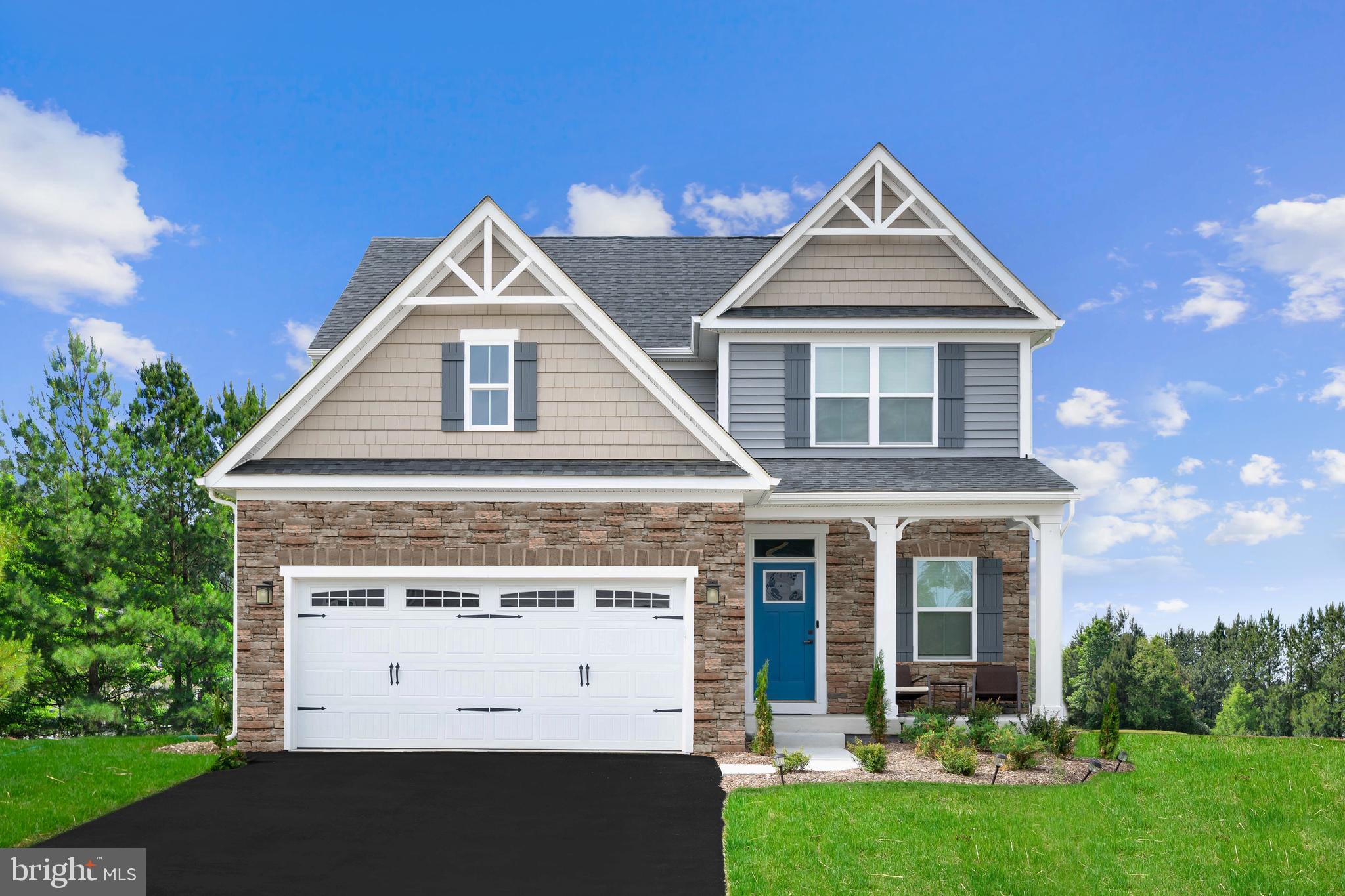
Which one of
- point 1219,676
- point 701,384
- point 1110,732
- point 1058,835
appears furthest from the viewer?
point 1219,676

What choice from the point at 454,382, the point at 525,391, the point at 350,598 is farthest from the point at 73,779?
the point at 525,391

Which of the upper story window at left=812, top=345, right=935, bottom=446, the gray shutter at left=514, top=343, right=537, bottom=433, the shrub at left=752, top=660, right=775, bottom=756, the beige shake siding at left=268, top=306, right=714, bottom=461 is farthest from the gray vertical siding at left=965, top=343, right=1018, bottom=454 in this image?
the gray shutter at left=514, top=343, right=537, bottom=433

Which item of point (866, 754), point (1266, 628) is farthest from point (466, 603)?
point (1266, 628)

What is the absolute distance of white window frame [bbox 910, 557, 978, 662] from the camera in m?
16.6

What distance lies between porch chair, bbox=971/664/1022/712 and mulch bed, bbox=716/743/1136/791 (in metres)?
2.30

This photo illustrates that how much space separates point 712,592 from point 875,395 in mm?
4988

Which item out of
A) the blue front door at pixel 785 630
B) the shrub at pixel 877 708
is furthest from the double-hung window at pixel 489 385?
the shrub at pixel 877 708

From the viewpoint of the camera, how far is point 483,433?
1420 centimetres

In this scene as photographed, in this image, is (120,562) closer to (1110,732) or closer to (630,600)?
(630,600)

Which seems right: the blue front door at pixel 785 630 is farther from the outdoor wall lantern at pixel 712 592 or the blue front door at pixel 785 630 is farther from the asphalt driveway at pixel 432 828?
the asphalt driveway at pixel 432 828

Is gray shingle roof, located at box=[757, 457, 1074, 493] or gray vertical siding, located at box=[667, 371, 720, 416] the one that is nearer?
gray shingle roof, located at box=[757, 457, 1074, 493]

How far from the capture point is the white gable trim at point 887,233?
54.5ft

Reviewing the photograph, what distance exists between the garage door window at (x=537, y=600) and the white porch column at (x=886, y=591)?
4.61m

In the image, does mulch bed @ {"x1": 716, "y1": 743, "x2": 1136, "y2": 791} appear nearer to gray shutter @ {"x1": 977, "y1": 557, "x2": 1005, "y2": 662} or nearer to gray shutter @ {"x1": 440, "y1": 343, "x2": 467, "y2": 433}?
gray shutter @ {"x1": 977, "y1": 557, "x2": 1005, "y2": 662}
